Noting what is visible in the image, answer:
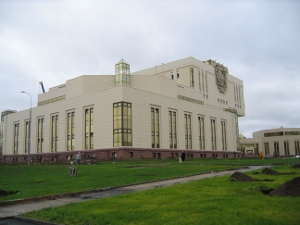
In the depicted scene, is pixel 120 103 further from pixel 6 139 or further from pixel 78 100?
pixel 6 139

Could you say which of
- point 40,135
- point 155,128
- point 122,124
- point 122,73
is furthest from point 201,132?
point 40,135

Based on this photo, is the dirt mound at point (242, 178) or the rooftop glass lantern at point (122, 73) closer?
the dirt mound at point (242, 178)

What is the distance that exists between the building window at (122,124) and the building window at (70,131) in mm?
14849

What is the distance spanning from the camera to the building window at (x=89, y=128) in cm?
7100

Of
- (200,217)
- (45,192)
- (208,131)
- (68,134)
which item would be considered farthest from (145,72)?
(200,217)

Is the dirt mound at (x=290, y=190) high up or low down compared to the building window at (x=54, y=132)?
down

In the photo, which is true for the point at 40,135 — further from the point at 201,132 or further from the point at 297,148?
the point at 297,148

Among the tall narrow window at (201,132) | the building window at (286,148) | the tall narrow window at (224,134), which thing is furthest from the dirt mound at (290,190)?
Answer: the building window at (286,148)

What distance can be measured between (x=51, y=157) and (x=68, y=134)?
27.5 ft

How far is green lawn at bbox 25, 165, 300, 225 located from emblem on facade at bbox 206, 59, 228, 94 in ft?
332

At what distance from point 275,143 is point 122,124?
111790mm

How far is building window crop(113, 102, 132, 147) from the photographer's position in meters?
64.8

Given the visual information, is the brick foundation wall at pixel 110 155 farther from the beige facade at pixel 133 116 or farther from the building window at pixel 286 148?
the building window at pixel 286 148

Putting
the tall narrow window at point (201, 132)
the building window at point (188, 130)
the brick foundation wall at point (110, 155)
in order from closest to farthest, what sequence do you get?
the brick foundation wall at point (110, 155)
the building window at point (188, 130)
the tall narrow window at point (201, 132)
